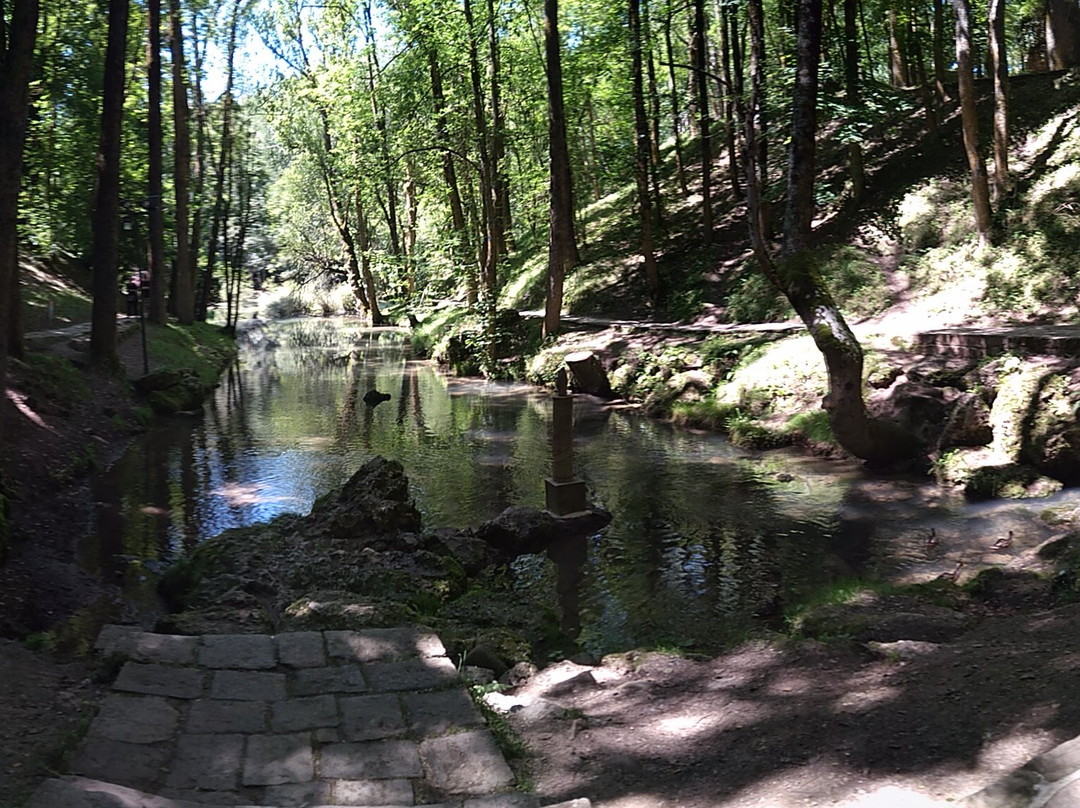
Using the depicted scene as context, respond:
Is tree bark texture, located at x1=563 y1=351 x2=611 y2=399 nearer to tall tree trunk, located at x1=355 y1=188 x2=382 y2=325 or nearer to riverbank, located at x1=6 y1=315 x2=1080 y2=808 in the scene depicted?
A: riverbank, located at x1=6 y1=315 x2=1080 y2=808

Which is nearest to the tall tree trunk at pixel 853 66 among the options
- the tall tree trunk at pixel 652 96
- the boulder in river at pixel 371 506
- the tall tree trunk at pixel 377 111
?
the tall tree trunk at pixel 652 96

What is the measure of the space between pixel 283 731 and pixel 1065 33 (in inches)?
1087

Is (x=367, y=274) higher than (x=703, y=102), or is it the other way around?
(x=703, y=102)

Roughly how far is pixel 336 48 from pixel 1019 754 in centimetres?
4186

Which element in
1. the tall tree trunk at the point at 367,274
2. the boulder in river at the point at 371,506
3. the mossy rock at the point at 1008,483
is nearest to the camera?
the boulder in river at the point at 371,506

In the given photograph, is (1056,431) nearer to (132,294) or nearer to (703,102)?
(703,102)

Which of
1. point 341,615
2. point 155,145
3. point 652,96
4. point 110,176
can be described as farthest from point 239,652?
point 652,96

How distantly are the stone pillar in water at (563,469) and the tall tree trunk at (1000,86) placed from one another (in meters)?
12.1

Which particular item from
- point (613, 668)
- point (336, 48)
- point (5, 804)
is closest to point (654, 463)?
point (613, 668)

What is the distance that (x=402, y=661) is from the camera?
577cm

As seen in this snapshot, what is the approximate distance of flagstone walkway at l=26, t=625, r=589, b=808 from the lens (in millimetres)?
4145

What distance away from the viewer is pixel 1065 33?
24.1 m

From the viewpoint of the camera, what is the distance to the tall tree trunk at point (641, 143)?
21.5m

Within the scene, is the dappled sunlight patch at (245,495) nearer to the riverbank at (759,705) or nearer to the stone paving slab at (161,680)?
the riverbank at (759,705)
